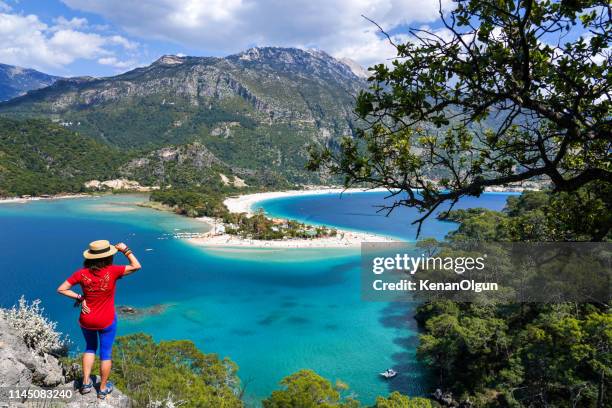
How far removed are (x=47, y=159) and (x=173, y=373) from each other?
174205mm

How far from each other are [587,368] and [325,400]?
12.2 meters

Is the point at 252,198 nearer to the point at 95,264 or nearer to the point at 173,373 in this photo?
the point at 173,373

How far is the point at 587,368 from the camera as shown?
1697 centimetres

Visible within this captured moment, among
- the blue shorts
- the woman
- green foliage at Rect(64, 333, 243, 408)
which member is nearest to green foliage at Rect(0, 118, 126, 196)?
green foliage at Rect(64, 333, 243, 408)

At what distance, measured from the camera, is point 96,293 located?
5.34m

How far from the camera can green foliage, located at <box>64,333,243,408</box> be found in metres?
14.9

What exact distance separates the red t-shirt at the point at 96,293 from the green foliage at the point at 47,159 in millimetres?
149507

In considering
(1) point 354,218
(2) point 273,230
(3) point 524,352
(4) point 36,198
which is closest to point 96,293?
(3) point 524,352

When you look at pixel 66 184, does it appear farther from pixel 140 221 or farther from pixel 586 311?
pixel 586 311

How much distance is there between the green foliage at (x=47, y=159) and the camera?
13138cm

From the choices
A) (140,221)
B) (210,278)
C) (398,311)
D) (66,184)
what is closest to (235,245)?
(210,278)

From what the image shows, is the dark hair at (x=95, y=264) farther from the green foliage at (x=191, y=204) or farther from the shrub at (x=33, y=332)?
the green foliage at (x=191, y=204)

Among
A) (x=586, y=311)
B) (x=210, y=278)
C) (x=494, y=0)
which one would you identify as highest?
(x=494, y=0)

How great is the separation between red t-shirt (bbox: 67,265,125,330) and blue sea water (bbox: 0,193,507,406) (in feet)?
65.8
